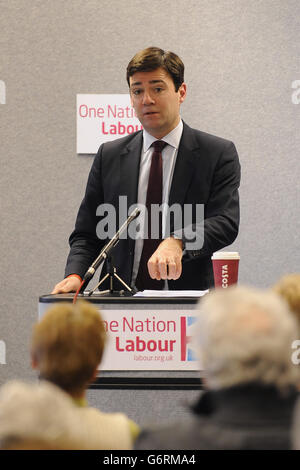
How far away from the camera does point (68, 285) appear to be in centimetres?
250

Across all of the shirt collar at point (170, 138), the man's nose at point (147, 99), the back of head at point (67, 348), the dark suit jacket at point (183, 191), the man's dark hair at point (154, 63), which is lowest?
the back of head at point (67, 348)

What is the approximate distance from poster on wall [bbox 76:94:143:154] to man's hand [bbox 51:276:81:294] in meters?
1.77

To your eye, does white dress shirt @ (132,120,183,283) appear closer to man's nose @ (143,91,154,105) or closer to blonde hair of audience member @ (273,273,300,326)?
man's nose @ (143,91,154,105)

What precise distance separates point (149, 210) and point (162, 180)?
0.13 meters

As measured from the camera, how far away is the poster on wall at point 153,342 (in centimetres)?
223

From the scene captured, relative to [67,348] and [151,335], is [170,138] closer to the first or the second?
[151,335]

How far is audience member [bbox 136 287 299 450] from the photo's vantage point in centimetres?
96

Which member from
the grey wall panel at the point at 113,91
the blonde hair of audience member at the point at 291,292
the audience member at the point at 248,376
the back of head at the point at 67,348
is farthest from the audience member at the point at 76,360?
the grey wall panel at the point at 113,91

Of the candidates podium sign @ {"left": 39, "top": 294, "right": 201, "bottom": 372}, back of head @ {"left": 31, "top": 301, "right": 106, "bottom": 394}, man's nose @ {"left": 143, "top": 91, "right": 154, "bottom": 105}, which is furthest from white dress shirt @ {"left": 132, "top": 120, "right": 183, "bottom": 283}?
Result: back of head @ {"left": 31, "top": 301, "right": 106, "bottom": 394}

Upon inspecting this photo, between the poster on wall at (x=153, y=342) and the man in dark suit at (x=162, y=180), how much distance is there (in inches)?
15.9

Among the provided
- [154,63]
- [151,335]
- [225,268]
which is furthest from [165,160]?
[151,335]

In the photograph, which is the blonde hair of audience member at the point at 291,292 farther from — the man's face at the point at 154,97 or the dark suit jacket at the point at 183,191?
the man's face at the point at 154,97
